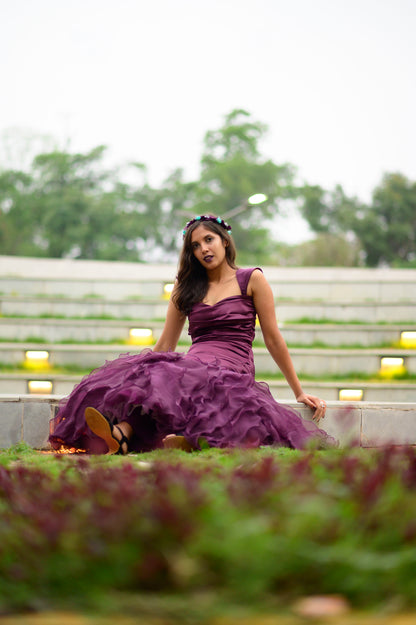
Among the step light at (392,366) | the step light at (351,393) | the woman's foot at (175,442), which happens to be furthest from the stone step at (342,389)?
the woman's foot at (175,442)

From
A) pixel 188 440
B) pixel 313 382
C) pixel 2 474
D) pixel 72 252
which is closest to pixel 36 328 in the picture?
pixel 313 382

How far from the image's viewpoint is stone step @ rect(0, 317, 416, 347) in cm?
805

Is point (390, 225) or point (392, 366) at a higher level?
point (390, 225)

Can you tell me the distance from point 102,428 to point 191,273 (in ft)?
4.33

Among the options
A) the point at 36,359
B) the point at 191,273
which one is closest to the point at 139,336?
the point at 36,359

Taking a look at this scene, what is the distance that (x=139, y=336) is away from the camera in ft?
27.5

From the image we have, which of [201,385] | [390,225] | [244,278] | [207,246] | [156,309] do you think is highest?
[390,225]

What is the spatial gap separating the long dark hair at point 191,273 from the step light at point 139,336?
163 inches

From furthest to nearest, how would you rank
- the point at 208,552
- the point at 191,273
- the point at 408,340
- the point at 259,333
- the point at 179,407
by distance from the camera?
1. the point at 259,333
2. the point at 408,340
3. the point at 191,273
4. the point at 179,407
5. the point at 208,552

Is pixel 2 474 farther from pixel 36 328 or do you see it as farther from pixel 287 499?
pixel 36 328

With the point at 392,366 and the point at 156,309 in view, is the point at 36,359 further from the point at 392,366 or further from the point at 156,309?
the point at 392,366

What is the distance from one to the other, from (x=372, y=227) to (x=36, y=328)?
963 inches

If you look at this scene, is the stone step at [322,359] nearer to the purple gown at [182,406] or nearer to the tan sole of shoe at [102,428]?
the purple gown at [182,406]

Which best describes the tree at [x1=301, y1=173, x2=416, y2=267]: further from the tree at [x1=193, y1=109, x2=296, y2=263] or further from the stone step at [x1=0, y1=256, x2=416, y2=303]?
the stone step at [x1=0, y1=256, x2=416, y2=303]
